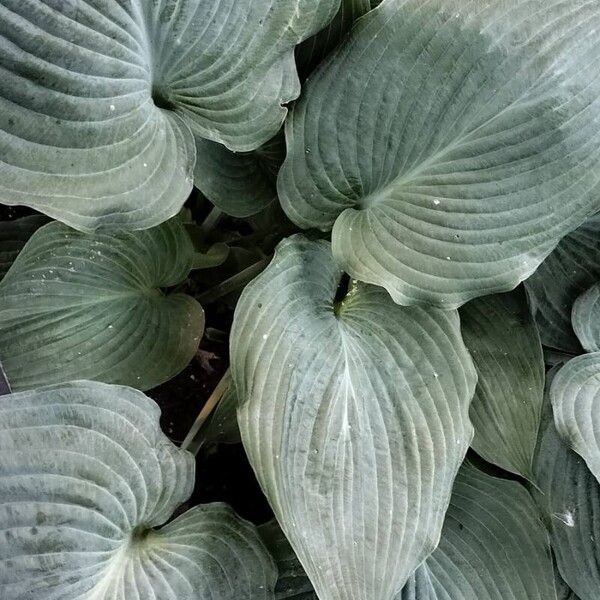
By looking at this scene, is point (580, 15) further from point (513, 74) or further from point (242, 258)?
point (242, 258)

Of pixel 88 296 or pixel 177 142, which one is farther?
pixel 88 296

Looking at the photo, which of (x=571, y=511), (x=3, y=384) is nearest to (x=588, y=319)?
(x=571, y=511)

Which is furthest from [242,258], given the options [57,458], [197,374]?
[57,458]

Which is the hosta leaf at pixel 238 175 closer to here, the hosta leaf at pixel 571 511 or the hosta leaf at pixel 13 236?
the hosta leaf at pixel 13 236

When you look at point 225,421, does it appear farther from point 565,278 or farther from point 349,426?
point 565,278

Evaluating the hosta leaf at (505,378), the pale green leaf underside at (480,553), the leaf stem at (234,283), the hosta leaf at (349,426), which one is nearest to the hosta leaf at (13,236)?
the leaf stem at (234,283)
